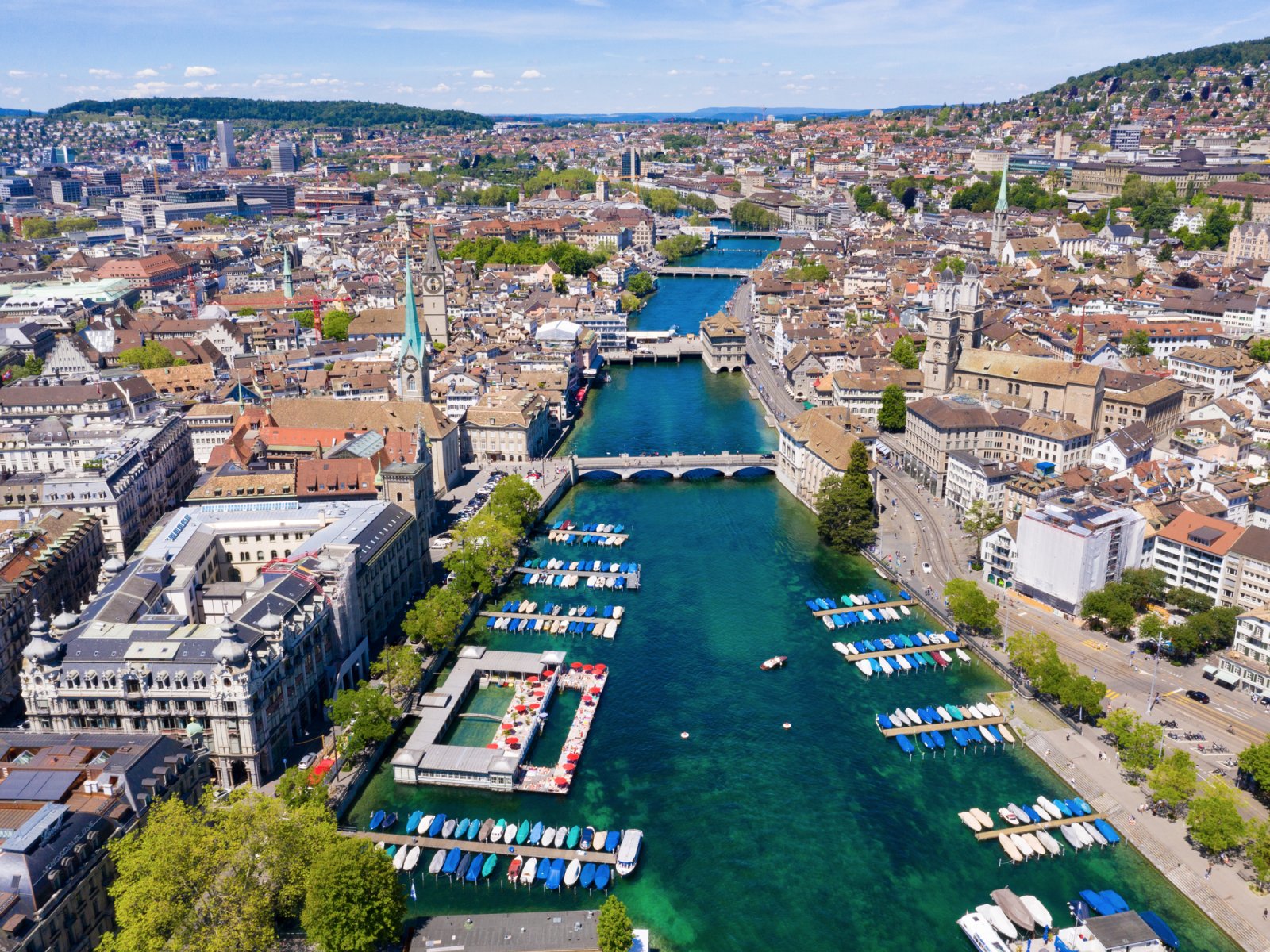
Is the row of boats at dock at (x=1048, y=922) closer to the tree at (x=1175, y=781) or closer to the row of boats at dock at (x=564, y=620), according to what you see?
the tree at (x=1175, y=781)

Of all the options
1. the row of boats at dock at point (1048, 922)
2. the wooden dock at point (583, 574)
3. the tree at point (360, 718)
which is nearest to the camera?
the row of boats at dock at point (1048, 922)

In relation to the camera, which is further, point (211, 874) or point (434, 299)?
point (434, 299)

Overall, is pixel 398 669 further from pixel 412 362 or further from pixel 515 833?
pixel 412 362

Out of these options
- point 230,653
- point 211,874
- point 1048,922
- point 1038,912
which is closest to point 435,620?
point 230,653

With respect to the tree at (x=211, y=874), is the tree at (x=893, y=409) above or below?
above

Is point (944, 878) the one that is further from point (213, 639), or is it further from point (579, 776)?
point (213, 639)

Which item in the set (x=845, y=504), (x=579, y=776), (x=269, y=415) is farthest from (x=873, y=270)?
(x=579, y=776)

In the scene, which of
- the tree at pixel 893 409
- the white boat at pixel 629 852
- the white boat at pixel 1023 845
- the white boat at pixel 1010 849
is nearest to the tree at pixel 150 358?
the tree at pixel 893 409
